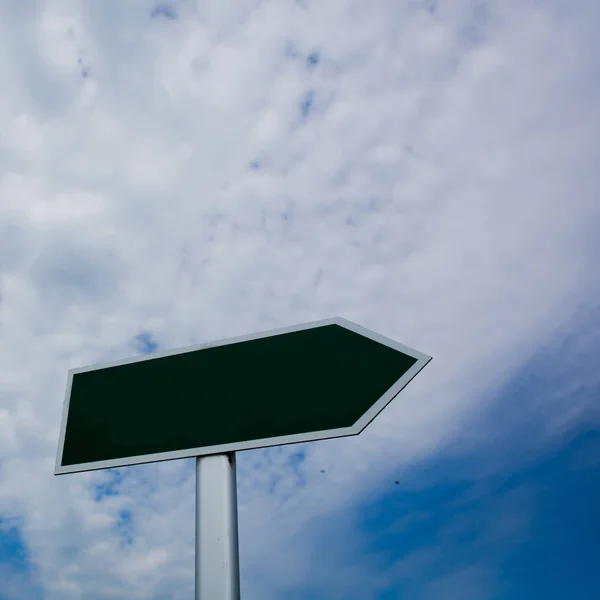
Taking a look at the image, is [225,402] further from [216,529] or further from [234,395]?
[216,529]

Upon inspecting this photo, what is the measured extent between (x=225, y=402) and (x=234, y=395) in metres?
0.05

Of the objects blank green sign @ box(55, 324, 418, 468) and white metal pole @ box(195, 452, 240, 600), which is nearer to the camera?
white metal pole @ box(195, 452, 240, 600)

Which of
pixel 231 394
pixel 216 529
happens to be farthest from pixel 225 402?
pixel 216 529

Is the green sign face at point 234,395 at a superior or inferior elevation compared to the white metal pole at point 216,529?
superior

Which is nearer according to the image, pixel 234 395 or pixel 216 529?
pixel 216 529

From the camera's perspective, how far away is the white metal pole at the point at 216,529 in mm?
1629

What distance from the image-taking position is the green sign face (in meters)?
1.93

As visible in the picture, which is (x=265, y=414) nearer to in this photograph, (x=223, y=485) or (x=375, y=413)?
(x=223, y=485)

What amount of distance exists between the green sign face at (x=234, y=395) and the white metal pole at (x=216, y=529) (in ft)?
0.26

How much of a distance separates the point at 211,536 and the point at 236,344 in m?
0.79

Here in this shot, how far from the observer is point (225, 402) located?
2.07 m

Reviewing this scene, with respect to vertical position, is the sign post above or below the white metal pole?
above

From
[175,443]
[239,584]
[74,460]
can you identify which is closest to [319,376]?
[175,443]

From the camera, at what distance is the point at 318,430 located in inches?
74.0
